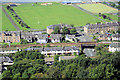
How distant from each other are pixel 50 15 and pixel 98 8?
6.48 metres

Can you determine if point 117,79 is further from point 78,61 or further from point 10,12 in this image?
point 10,12

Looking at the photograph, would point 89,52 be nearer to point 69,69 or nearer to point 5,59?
point 69,69

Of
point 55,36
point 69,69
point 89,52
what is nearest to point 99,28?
point 55,36

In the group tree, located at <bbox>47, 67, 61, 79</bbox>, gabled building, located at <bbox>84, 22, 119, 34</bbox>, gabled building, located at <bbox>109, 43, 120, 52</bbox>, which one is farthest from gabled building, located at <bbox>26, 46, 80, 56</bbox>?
gabled building, located at <bbox>84, 22, 119, 34</bbox>

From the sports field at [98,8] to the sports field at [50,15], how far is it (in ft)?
4.94

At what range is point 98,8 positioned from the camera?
32.8 meters

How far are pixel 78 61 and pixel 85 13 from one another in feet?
55.9

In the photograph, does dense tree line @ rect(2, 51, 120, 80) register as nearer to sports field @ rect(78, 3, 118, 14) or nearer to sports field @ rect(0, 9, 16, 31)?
sports field @ rect(0, 9, 16, 31)

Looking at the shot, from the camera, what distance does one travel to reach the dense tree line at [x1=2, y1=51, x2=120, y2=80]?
41.3 feet

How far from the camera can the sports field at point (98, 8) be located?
1246 inches

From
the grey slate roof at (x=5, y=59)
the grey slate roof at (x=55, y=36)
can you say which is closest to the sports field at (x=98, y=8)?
the grey slate roof at (x=55, y=36)

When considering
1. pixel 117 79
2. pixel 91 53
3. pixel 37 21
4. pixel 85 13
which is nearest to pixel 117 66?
pixel 117 79

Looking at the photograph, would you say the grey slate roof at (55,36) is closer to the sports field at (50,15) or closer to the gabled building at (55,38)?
the gabled building at (55,38)

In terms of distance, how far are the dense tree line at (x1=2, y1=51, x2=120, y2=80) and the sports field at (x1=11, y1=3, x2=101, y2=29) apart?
10680 mm
